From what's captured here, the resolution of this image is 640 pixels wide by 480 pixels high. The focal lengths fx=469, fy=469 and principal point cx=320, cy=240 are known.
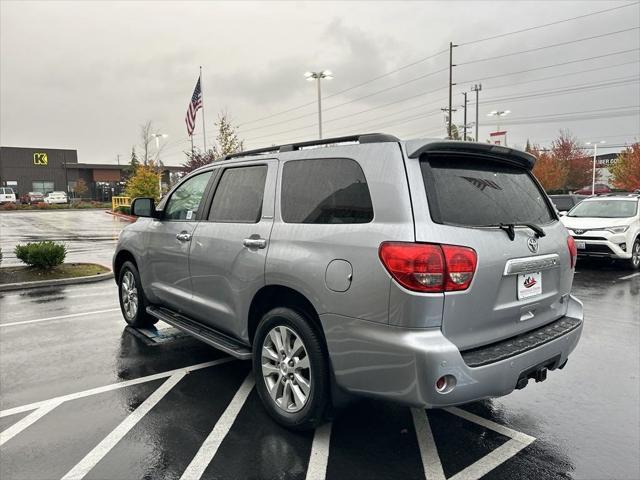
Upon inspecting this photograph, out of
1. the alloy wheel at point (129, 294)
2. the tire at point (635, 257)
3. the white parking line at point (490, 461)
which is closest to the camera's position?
the white parking line at point (490, 461)

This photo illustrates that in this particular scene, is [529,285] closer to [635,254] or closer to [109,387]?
[109,387]

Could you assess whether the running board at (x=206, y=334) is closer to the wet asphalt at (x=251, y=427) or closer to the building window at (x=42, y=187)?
the wet asphalt at (x=251, y=427)

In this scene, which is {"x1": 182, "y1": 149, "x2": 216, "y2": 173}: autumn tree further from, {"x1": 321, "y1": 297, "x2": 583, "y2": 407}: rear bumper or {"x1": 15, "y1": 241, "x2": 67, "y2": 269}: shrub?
{"x1": 321, "y1": 297, "x2": 583, "y2": 407}: rear bumper

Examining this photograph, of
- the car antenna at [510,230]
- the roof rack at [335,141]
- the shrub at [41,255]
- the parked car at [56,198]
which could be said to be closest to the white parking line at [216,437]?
the roof rack at [335,141]

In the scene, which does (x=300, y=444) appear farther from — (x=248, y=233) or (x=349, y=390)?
(x=248, y=233)

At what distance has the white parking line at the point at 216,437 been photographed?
9.53ft

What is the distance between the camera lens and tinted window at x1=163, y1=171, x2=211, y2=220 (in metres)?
4.65

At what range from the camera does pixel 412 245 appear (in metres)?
2.65

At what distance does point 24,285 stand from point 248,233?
7084 mm

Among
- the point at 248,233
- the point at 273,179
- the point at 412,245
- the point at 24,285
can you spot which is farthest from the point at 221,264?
the point at 24,285

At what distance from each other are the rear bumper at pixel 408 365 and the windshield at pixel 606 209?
390 inches

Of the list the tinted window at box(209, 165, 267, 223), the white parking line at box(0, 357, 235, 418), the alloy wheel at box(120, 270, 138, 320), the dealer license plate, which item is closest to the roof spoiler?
the dealer license plate

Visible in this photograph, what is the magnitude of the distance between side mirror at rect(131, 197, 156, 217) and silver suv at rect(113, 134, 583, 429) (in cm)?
136

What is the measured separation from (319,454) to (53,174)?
7258 centimetres
